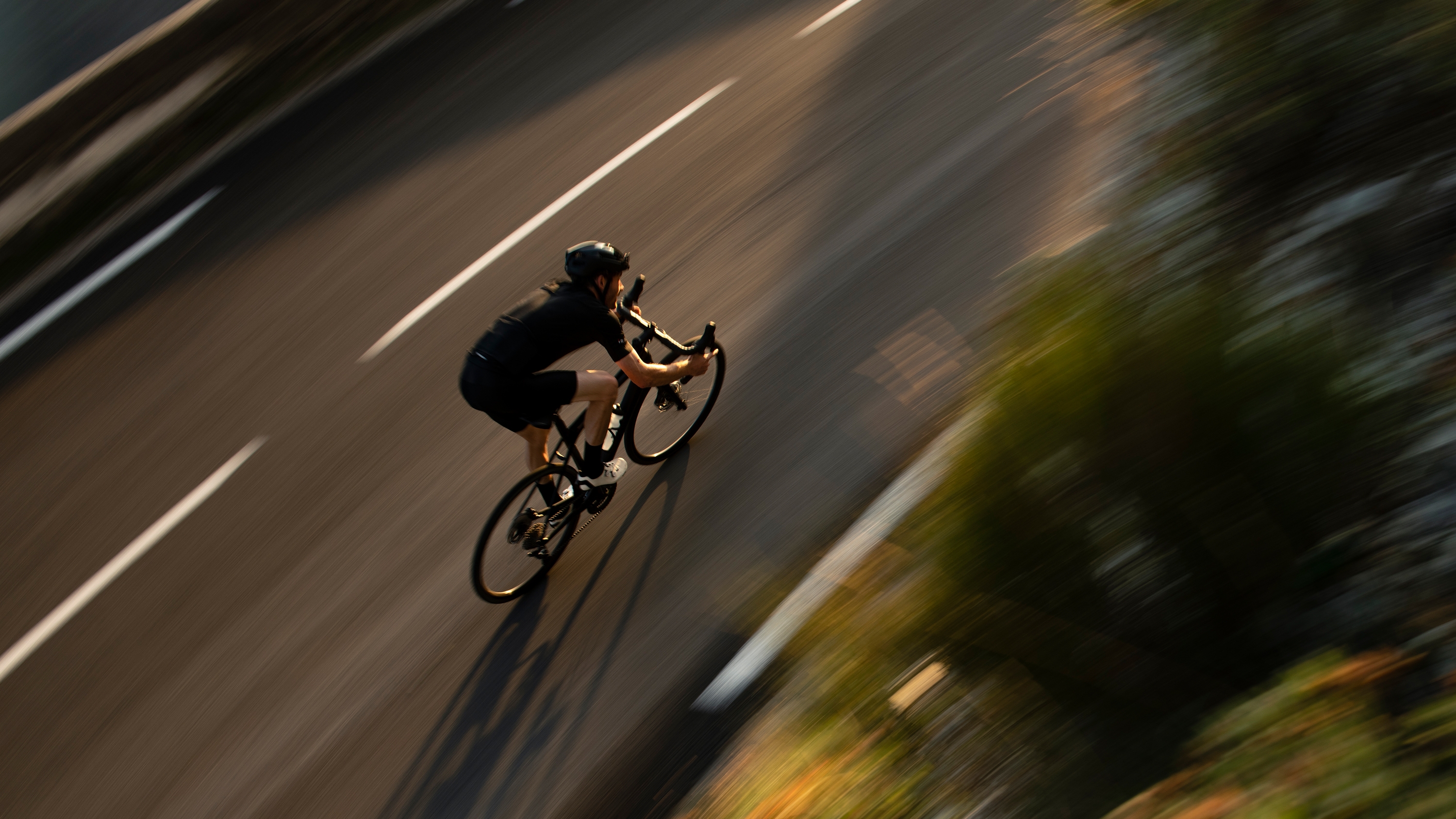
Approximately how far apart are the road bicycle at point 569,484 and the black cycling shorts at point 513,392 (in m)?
0.21

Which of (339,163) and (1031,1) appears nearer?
(339,163)

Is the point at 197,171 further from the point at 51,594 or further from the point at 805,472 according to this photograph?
the point at 805,472

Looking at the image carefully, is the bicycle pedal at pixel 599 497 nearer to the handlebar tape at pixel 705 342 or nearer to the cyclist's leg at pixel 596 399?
the cyclist's leg at pixel 596 399

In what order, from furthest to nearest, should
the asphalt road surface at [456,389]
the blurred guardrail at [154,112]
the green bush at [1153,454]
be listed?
the blurred guardrail at [154,112], the asphalt road surface at [456,389], the green bush at [1153,454]

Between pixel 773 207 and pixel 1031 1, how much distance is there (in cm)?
459

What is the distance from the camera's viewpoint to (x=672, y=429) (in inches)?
274

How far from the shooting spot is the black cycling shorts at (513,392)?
550 centimetres

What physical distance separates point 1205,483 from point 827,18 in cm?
882

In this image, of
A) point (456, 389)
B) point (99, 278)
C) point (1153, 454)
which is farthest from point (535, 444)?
point (99, 278)

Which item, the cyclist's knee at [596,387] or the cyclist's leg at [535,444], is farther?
the cyclist's leg at [535,444]

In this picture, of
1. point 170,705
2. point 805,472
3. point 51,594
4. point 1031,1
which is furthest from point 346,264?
point 1031,1

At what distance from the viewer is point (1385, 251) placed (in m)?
3.20

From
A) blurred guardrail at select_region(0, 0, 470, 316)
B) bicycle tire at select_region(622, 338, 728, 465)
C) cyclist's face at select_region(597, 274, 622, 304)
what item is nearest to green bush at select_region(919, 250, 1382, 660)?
cyclist's face at select_region(597, 274, 622, 304)

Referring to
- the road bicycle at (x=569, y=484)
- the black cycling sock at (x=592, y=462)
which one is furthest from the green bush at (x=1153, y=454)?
the black cycling sock at (x=592, y=462)
